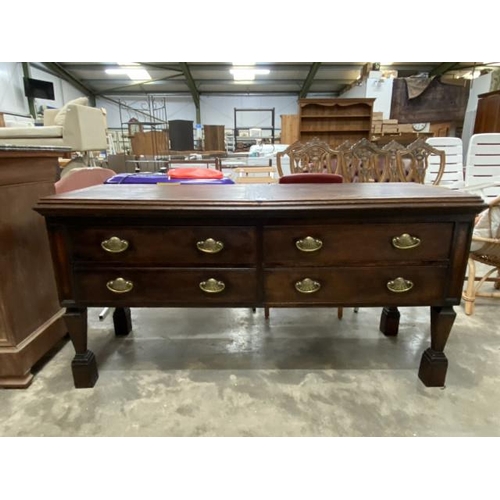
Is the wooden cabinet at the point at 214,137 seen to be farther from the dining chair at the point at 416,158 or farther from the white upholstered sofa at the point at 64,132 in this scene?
the dining chair at the point at 416,158

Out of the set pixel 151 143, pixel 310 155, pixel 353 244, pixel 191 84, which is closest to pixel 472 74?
pixel 191 84

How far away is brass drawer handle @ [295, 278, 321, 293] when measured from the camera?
1265 millimetres

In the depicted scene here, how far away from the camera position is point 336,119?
20.5ft

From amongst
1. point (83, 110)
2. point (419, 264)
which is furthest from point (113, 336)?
point (83, 110)

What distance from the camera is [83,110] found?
5.09 meters

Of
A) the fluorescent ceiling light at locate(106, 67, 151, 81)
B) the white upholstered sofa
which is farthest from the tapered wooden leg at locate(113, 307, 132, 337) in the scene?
the fluorescent ceiling light at locate(106, 67, 151, 81)

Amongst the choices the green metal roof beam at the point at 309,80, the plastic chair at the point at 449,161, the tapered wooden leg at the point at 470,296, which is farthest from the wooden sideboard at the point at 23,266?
the green metal roof beam at the point at 309,80

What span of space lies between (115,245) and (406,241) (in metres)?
1.10

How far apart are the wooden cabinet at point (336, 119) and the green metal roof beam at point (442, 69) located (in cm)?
496

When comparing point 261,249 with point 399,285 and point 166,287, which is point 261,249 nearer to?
point 166,287

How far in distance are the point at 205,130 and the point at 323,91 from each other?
21.3 ft

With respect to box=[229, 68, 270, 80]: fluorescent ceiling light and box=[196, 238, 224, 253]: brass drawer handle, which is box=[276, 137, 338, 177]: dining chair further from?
box=[229, 68, 270, 80]: fluorescent ceiling light
